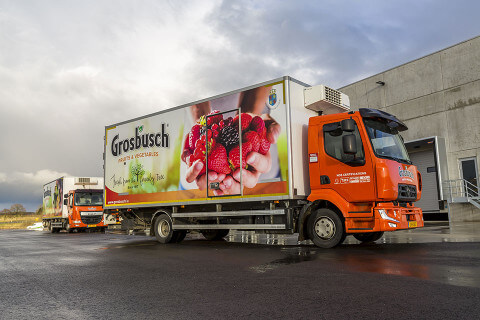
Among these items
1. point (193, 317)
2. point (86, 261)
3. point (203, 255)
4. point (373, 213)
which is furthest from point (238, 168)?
point (193, 317)

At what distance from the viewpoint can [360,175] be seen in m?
8.40

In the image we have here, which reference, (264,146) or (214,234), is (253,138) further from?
(214,234)

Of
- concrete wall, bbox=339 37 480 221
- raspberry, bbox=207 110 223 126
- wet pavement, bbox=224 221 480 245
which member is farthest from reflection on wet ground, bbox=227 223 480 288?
concrete wall, bbox=339 37 480 221

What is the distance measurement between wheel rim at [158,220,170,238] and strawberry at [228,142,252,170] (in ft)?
10.6

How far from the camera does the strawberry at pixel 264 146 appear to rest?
30.7 ft

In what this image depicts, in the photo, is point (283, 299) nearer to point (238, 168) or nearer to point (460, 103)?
point (238, 168)

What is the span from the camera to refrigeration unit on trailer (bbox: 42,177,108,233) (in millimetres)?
24625

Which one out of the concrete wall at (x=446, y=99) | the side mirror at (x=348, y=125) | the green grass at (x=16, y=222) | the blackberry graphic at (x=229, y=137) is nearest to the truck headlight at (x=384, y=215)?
the side mirror at (x=348, y=125)

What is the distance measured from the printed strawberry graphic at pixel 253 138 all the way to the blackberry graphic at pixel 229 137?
0.78ft

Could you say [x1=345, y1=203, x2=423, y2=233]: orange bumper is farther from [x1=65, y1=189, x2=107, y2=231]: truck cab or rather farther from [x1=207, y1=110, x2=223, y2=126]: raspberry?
[x1=65, y1=189, x2=107, y2=231]: truck cab

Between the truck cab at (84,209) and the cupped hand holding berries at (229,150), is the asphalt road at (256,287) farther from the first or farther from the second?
the truck cab at (84,209)

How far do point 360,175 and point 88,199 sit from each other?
812 inches

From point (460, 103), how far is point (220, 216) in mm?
14777

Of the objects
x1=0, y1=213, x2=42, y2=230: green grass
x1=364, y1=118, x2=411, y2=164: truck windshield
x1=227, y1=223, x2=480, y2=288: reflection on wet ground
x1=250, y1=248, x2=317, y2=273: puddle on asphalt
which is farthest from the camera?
x1=0, y1=213, x2=42, y2=230: green grass
